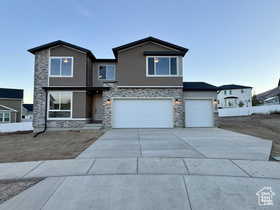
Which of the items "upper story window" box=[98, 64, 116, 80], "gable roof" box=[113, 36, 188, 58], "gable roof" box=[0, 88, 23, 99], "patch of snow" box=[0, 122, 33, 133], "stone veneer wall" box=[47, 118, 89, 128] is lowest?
"patch of snow" box=[0, 122, 33, 133]

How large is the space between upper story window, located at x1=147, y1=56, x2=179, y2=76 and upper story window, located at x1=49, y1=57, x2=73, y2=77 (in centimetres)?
681

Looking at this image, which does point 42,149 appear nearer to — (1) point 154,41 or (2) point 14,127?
(1) point 154,41

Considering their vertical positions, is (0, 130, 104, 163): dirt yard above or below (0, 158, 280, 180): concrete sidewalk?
below

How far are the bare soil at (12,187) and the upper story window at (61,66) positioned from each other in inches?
414

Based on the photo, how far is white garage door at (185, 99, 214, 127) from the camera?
12.7 meters

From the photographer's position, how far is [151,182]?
3.16 metres

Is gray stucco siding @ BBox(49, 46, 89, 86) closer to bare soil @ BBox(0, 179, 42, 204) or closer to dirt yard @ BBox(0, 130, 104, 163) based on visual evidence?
dirt yard @ BBox(0, 130, 104, 163)

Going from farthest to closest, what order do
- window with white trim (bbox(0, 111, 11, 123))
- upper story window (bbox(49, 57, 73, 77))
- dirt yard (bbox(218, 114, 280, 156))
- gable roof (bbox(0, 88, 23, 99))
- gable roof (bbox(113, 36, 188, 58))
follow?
gable roof (bbox(0, 88, 23, 99)), window with white trim (bbox(0, 111, 11, 123)), upper story window (bbox(49, 57, 73, 77)), gable roof (bbox(113, 36, 188, 58)), dirt yard (bbox(218, 114, 280, 156))

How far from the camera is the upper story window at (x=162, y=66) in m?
12.4

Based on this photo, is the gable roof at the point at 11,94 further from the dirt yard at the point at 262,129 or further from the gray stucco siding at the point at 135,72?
the dirt yard at the point at 262,129

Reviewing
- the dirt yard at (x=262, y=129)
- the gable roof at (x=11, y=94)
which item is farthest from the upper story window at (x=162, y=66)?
the gable roof at (x=11, y=94)

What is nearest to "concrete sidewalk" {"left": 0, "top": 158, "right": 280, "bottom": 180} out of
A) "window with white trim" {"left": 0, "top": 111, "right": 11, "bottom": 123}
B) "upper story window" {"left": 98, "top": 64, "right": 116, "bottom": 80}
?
"upper story window" {"left": 98, "top": 64, "right": 116, "bottom": 80}

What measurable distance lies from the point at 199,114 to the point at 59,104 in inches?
479

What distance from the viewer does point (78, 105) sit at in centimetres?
1227
